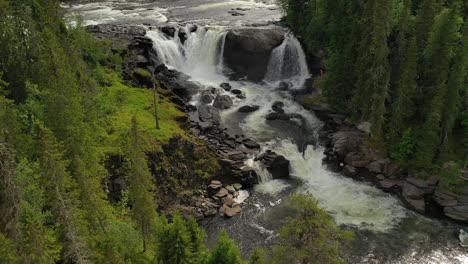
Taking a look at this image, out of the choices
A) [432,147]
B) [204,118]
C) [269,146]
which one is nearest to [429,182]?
[432,147]

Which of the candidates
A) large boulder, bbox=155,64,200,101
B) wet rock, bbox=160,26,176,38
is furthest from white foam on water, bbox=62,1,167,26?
large boulder, bbox=155,64,200,101

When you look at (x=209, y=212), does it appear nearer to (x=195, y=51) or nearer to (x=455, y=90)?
(x=455, y=90)

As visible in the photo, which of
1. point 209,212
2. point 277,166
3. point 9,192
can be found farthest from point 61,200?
point 277,166

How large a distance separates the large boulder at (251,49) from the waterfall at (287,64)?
1.14m

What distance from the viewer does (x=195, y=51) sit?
263ft

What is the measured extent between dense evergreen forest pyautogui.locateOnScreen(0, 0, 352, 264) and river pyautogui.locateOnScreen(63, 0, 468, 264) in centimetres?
524

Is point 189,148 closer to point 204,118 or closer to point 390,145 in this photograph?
point 204,118

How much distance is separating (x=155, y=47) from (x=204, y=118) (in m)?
23.2

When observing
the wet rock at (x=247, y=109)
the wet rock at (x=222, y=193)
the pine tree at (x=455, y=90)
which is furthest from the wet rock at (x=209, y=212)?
the pine tree at (x=455, y=90)

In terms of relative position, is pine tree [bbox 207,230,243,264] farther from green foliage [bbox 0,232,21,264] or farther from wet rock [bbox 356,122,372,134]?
wet rock [bbox 356,122,372,134]

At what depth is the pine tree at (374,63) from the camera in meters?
49.4

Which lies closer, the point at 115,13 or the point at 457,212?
the point at 457,212

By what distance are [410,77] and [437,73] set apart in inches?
107

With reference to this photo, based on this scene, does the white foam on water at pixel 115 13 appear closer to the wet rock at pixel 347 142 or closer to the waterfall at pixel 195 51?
the waterfall at pixel 195 51
